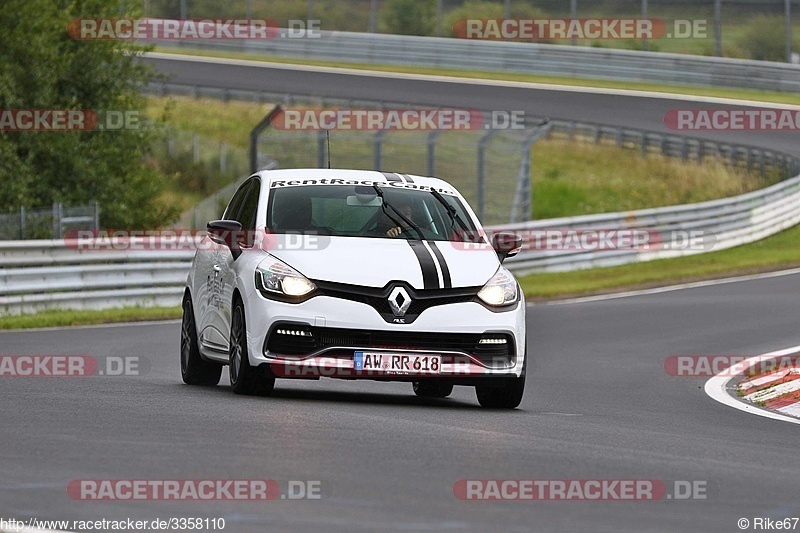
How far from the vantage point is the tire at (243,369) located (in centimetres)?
1045

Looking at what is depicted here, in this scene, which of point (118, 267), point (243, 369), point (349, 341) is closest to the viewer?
point (349, 341)

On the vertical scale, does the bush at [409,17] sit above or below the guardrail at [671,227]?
above

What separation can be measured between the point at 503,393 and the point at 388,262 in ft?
4.25

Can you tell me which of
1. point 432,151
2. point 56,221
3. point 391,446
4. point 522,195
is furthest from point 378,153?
point 391,446

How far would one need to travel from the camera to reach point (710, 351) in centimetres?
1717

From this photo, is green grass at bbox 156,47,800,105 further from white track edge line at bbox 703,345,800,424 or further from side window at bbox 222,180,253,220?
side window at bbox 222,180,253,220

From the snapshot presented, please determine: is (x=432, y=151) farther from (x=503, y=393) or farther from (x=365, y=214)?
(x=503, y=393)

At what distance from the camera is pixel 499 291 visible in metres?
10.6

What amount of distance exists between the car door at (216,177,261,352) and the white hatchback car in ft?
0.05

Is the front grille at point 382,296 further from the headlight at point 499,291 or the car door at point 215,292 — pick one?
the car door at point 215,292

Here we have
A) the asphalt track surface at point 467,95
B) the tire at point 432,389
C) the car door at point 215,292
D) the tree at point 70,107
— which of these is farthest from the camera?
the asphalt track surface at point 467,95

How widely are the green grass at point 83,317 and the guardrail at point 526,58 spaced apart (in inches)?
1123

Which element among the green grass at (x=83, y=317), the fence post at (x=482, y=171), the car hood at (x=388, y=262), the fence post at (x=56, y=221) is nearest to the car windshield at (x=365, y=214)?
the car hood at (x=388, y=262)

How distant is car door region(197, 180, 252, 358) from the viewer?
11.3 m
